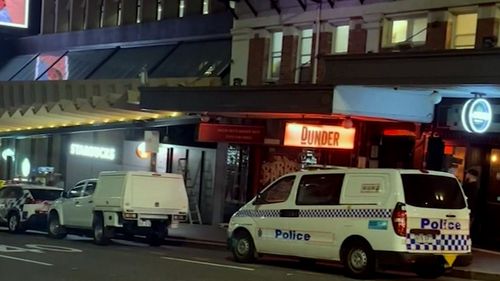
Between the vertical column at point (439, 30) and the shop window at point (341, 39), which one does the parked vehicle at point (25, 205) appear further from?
the vertical column at point (439, 30)

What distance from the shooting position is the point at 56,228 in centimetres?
2214

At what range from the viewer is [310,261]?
16.3m

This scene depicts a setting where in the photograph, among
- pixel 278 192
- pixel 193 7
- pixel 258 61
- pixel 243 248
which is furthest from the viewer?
pixel 193 7

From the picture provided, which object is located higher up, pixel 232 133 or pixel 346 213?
pixel 232 133

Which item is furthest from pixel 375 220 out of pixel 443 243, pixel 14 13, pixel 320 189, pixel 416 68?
pixel 14 13

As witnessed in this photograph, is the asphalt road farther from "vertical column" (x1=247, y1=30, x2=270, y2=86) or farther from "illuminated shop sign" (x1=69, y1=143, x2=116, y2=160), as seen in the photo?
"illuminated shop sign" (x1=69, y1=143, x2=116, y2=160)

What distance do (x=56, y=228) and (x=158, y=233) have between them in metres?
3.69

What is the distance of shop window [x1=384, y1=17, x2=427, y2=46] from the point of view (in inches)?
815

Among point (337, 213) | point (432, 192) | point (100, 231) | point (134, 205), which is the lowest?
point (100, 231)

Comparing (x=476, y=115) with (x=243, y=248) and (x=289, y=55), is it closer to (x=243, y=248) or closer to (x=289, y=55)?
(x=243, y=248)

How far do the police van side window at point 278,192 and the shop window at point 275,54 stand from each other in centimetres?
931

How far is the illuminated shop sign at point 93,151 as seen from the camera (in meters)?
32.6

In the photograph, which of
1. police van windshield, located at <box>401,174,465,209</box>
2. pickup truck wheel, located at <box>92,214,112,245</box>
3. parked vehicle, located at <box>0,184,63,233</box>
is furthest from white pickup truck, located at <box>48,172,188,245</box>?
police van windshield, located at <box>401,174,465,209</box>

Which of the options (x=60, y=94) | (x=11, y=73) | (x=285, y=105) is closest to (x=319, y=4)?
(x=285, y=105)
